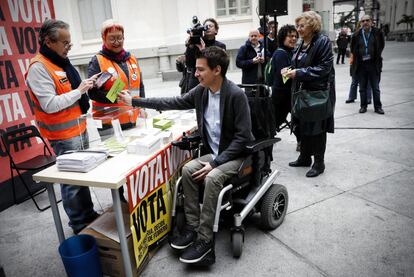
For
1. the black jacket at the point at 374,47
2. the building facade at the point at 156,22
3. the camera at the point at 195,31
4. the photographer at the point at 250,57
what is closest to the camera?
the camera at the point at 195,31

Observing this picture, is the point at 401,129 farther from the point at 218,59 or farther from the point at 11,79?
the point at 11,79

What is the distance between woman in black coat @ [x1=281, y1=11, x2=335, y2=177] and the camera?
3480 millimetres

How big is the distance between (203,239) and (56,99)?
5.32 ft

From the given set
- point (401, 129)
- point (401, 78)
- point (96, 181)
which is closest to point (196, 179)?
point (96, 181)

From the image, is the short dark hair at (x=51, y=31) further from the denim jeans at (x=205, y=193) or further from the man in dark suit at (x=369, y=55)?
the man in dark suit at (x=369, y=55)

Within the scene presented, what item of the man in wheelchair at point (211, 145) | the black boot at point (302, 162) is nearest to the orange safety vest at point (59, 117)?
the man in wheelchair at point (211, 145)

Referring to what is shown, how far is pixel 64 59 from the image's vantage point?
9.11 ft

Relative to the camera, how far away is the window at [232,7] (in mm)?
14328

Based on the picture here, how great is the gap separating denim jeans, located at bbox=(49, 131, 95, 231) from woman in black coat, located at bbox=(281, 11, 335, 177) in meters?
2.36

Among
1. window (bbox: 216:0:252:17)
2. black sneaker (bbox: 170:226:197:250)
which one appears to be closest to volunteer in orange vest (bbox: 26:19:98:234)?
black sneaker (bbox: 170:226:197:250)

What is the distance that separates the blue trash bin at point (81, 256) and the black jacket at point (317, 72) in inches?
103

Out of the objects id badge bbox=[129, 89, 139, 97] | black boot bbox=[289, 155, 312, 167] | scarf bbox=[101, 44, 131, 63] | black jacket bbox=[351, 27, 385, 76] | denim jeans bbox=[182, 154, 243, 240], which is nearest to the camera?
denim jeans bbox=[182, 154, 243, 240]

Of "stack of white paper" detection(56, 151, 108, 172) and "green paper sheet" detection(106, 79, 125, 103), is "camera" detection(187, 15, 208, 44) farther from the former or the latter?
"stack of white paper" detection(56, 151, 108, 172)

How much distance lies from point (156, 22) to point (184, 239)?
520 inches
